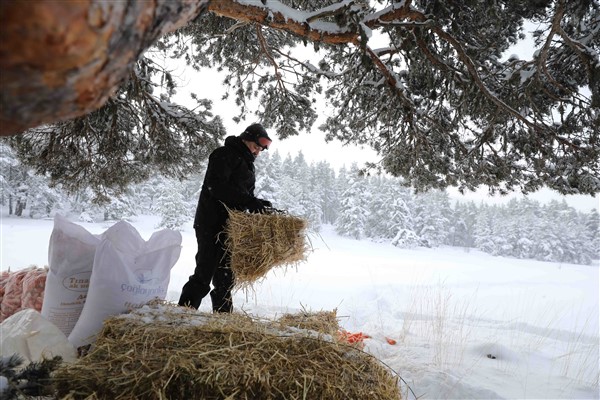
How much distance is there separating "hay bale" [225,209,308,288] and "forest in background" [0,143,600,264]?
79.3ft

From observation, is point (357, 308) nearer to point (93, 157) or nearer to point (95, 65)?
point (93, 157)

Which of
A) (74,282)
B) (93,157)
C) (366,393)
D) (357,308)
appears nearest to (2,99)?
(366,393)

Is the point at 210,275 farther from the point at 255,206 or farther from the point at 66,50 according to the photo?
the point at 66,50

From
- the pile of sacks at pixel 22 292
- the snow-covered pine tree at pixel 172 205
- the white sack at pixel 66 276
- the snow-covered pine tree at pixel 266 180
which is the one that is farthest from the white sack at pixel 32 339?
the snow-covered pine tree at pixel 172 205

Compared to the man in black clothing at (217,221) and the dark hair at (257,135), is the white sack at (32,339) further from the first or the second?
the dark hair at (257,135)

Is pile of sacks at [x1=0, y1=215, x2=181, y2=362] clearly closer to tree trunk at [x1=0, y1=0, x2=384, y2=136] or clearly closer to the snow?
the snow

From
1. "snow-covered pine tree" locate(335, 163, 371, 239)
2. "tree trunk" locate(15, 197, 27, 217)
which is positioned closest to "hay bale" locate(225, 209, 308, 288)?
"tree trunk" locate(15, 197, 27, 217)

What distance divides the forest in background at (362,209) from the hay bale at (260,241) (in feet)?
79.3

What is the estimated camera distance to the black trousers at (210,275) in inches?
132

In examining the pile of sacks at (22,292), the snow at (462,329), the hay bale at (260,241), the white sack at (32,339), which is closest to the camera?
the white sack at (32,339)

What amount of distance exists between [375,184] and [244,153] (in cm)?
4896

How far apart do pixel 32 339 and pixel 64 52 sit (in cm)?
180

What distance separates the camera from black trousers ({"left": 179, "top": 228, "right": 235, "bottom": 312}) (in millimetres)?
3350

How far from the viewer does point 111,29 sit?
0.60 m
